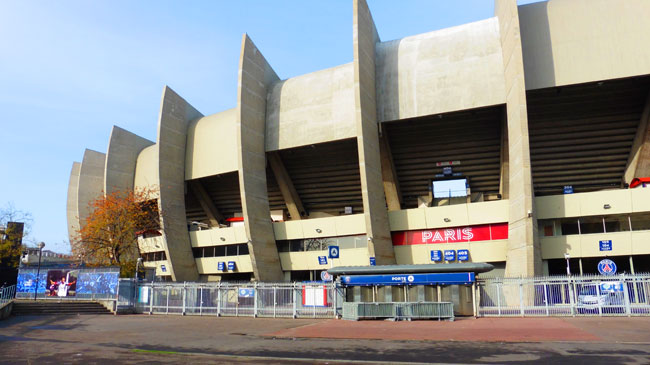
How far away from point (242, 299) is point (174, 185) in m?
18.6

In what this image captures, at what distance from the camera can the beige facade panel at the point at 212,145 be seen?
3784cm

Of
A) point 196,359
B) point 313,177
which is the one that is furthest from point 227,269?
point 196,359

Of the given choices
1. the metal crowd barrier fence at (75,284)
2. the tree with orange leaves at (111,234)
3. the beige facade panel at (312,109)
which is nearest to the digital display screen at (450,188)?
the beige facade panel at (312,109)

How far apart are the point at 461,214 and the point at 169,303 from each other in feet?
63.0

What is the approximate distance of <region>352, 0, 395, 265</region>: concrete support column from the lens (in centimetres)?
2881

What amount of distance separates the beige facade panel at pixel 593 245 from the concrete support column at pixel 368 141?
10.0 meters

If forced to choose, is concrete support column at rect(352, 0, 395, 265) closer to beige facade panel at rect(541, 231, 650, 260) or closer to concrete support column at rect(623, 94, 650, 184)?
beige facade panel at rect(541, 231, 650, 260)

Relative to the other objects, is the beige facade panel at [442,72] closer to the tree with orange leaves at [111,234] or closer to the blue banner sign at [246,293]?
the blue banner sign at [246,293]

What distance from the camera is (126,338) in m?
15.1

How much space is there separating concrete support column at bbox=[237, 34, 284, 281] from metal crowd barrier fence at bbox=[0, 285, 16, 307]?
583 inches

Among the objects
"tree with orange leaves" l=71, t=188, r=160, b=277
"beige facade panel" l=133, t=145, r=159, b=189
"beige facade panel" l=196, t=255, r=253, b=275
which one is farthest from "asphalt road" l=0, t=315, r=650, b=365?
"beige facade panel" l=133, t=145, r=159, b=189

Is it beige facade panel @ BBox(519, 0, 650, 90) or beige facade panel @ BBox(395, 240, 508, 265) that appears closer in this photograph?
beige facade panel @ BBox(519, 0, 650, 90)

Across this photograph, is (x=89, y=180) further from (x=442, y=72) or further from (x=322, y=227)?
(x=442, y=72)

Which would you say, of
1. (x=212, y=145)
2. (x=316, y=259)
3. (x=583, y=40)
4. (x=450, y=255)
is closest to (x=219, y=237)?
(x=212, y=145)
